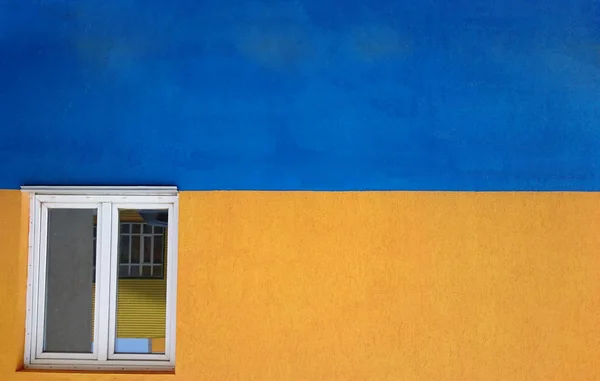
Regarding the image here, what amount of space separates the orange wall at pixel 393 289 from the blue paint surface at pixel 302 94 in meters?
0.16

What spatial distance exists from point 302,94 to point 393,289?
3.70 feet

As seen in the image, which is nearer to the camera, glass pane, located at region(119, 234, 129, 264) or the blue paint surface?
the blue paint surface

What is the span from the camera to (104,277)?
3156mm

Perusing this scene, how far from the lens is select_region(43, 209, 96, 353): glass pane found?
370 cm

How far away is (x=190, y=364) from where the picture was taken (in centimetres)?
303

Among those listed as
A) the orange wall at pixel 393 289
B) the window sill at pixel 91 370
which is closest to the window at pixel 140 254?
the window sill at pixel 91 370

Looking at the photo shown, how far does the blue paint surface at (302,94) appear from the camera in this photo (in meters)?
3.05

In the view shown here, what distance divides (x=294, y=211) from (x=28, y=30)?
175 cm

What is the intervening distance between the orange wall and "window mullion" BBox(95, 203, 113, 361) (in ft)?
0.65

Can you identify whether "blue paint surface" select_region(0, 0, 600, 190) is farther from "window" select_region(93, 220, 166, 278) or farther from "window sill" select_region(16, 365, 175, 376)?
"window" select_region(93, 220, 166, 278)

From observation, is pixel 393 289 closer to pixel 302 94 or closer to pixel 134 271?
pixel 302 94

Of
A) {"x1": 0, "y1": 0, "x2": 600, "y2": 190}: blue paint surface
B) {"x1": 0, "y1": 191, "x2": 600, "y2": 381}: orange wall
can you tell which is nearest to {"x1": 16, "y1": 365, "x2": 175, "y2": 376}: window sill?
{"x1": 0, "y1": 191, "x2": 600, "y2": 381}: orange wall

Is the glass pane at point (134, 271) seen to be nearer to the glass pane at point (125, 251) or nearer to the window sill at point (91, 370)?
the glass pane at point (125, 251)

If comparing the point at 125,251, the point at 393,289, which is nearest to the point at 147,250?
the point at 125,251
